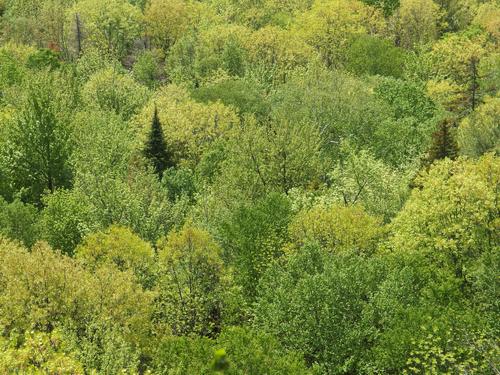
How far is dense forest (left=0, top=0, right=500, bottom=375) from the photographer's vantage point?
102 feet

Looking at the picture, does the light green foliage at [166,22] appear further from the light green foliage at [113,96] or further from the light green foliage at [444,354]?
the light green foliage at [444,354]

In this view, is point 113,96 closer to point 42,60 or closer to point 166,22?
point 42,60

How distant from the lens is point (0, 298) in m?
33.6

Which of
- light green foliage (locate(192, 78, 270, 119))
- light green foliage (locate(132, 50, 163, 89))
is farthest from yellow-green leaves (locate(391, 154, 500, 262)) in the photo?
light green foliage (locate(132, 50, 163, 89))

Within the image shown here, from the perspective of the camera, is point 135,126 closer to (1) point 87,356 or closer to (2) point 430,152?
(2) point 430,152

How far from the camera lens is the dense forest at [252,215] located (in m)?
31.0

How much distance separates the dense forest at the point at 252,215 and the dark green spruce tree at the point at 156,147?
21 centimetres

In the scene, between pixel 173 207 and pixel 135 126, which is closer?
pixel 173 207

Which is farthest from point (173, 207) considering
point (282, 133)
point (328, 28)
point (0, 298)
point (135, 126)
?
point (328, 28)

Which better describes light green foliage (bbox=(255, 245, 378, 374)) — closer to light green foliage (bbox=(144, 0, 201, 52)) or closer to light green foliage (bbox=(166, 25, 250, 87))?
light green foliage (bbox=(166, 25, 250, 87))

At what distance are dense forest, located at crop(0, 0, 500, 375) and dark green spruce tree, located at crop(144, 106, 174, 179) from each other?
207 millimetres

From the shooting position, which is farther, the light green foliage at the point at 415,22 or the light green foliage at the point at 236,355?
the light green foliage at the point at 415,22

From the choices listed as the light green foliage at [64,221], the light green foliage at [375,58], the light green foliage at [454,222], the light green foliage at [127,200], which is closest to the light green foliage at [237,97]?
the light green foliage at [375,58]

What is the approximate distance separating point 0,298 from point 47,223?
1573cm
